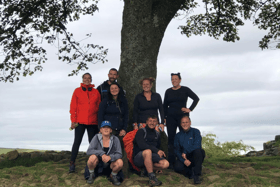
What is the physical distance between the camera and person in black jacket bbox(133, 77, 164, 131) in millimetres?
7363

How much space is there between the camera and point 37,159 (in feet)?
40.9

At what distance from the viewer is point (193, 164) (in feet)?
24.3

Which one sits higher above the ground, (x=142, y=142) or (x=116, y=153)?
(x=142, y=142)

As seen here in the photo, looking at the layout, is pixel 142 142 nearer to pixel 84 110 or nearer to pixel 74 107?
pixel 84 110

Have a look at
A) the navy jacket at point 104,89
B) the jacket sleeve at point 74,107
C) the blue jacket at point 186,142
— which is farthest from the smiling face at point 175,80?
the jacket sleeve at point 74,107

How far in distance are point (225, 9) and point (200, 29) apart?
1.72 m

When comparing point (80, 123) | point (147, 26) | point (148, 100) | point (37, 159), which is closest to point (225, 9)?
point (147, 26)

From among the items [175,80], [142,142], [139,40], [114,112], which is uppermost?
[139,40]

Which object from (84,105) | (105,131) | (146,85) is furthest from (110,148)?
Result: (146,85)

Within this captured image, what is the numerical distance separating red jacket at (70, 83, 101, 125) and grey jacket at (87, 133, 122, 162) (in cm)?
91

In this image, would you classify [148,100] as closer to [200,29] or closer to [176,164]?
[176,164]

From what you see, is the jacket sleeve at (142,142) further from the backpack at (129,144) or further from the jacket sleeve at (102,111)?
the jacket sleeve at (102,111)

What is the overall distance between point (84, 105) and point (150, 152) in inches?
89.6

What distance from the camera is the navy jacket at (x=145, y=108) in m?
7.34
